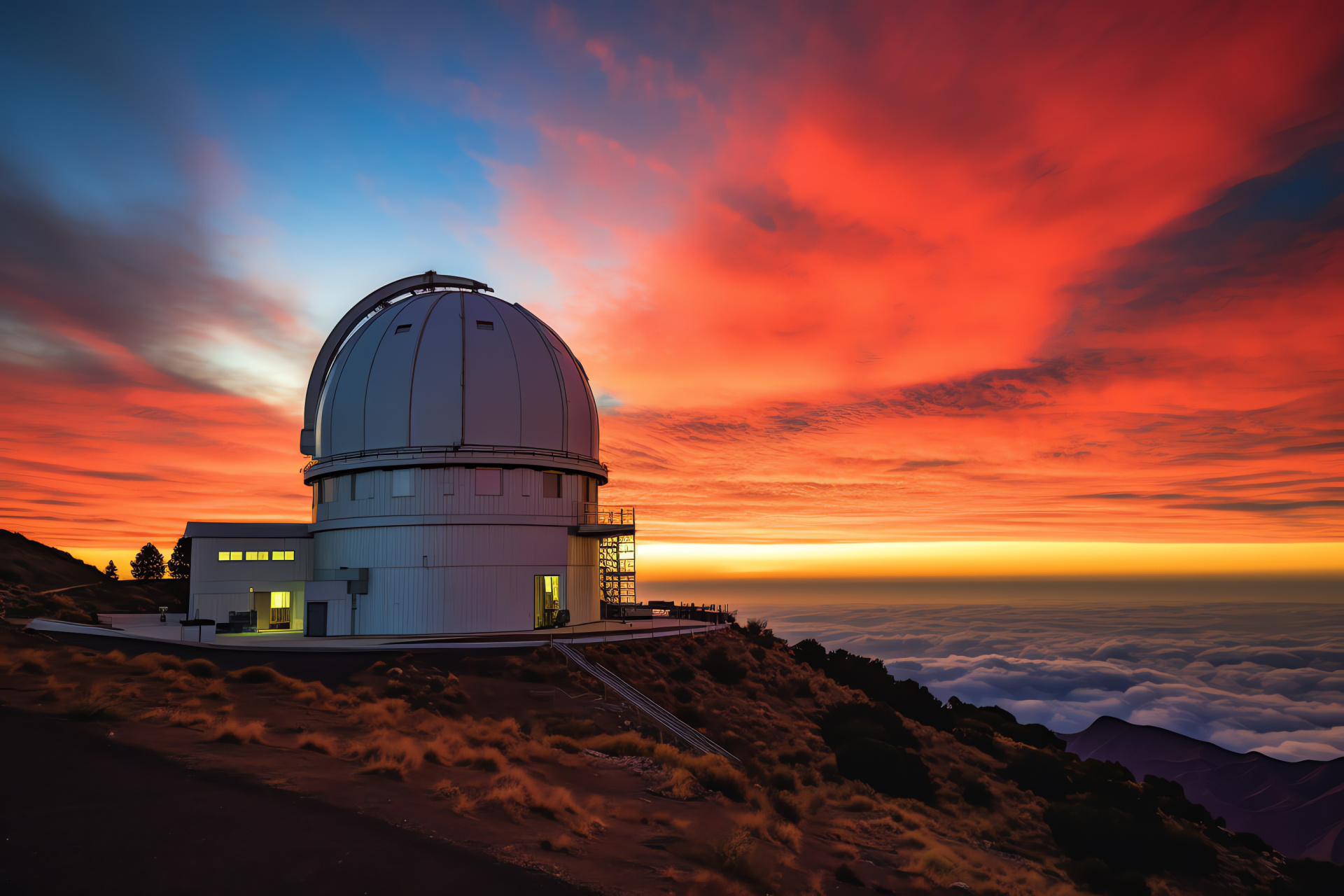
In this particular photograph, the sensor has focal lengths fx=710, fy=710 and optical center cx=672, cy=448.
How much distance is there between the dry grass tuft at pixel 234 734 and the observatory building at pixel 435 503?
16.2 m

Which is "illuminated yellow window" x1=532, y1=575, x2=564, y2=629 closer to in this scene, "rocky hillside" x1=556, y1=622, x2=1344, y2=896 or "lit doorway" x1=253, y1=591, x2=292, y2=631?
"rocky hillside" x1=556, y1=622, x2=1344, y2=896

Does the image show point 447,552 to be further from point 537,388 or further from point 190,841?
point 190,841

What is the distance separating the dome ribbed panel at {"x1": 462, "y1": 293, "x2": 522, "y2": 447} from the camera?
93.8ft

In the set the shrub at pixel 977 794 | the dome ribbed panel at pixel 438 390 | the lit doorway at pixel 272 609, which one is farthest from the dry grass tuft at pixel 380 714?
the lit doorway at pixel 272 609

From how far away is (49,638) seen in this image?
18.4 meters

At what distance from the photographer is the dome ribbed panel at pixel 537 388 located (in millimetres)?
29484

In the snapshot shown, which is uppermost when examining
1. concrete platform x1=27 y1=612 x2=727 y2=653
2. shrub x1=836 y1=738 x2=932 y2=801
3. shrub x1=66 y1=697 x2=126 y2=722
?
shrub x1=66 y1=697 x2=126 y2=722

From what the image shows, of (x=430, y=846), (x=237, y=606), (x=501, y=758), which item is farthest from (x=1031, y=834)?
(x=237, y=606)

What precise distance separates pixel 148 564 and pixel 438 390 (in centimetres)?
5732

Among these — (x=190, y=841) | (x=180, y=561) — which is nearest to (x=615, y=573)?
(x=190, y=841)

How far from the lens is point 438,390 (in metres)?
28.7

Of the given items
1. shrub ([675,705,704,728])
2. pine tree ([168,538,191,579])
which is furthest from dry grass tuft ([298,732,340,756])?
Answer: pine tree ([168,538,191,579])

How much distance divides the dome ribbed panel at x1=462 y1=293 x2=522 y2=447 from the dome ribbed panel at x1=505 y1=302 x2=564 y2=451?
0.33 metres

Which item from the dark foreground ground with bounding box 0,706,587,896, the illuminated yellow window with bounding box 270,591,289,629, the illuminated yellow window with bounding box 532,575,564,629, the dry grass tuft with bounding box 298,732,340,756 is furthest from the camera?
the illuminated yellow window with bounding box 270,591,289,629
